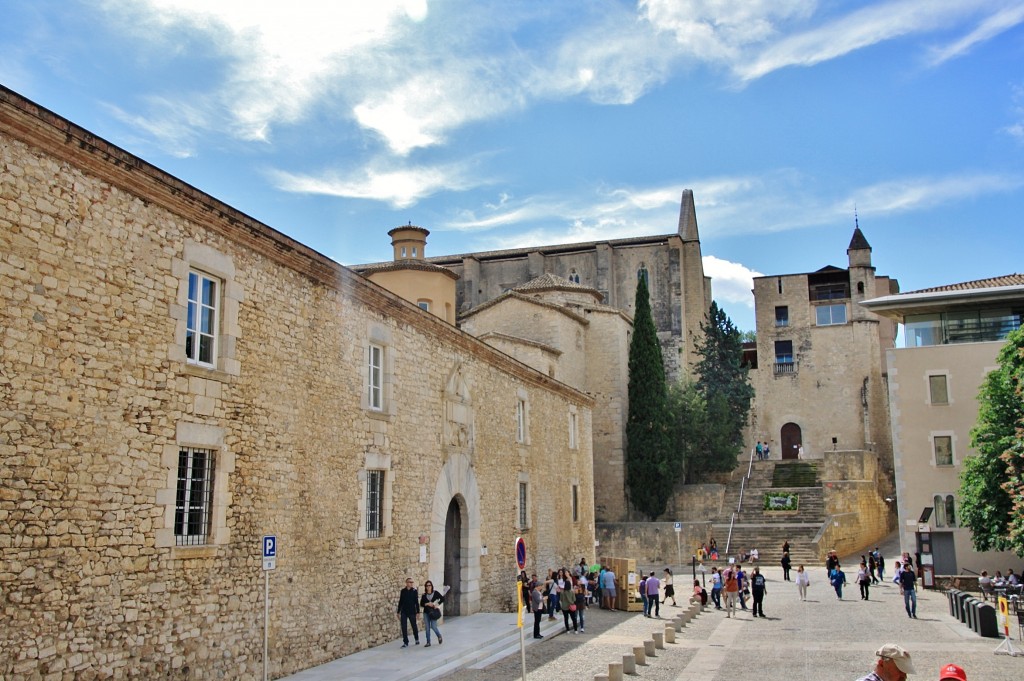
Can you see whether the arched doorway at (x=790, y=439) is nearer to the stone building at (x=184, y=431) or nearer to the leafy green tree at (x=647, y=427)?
the leafy green tree at (x=647, y=427)

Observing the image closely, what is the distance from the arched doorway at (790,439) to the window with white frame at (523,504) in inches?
1588

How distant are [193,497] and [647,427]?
35732 mm

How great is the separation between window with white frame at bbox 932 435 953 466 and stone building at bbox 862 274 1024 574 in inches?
1.2

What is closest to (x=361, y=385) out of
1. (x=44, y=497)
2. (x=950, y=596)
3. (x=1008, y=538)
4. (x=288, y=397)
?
(x=288, y=397)

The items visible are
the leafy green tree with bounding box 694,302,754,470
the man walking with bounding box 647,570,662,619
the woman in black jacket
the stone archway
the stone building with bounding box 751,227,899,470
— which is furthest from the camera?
the stone building with bounding box 751,227,899,470

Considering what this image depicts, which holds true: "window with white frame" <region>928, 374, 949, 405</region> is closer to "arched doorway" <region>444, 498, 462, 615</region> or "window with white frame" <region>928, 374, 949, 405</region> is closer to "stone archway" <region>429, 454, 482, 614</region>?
"stone archway" <region>429, 454, 482, 614</region>

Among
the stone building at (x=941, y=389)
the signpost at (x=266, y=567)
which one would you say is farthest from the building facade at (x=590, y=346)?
the signpost at (x=266, y=567)

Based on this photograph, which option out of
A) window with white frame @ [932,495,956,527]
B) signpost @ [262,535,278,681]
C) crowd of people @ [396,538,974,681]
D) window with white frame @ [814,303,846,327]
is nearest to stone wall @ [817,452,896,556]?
window with white frame @ [932,495,956,527]

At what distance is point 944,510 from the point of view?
31.0 meters

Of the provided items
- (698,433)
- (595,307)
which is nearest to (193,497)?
(595,307)

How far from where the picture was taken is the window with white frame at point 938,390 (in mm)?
31859

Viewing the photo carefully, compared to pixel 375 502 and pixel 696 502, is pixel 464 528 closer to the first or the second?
pixel 375 502

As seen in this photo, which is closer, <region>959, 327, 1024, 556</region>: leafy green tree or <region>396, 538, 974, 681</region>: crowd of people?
<region>396, 538, 974, 681</region>: crowd of people

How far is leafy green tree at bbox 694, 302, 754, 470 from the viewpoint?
51344 millimetres
